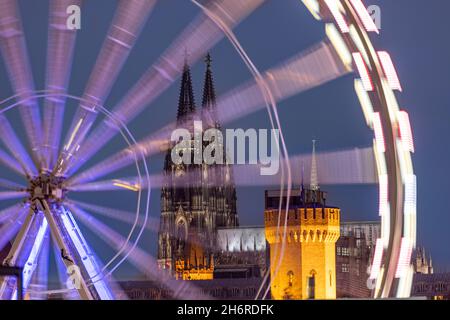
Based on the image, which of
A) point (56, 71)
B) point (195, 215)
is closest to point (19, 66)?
point (56, 71)

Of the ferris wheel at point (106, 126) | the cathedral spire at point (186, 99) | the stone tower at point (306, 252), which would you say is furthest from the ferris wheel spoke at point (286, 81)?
the cathedral spire at point (186, 99)

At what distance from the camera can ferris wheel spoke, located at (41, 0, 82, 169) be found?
16547 millimetres

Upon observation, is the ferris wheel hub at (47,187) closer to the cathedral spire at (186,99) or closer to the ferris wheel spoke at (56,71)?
the ferris wheel spoke at (56,71)

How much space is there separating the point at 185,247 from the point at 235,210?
3.30 metres

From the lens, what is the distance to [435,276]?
180ft

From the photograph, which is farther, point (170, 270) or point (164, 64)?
point (170, 270)

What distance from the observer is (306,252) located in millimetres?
40938

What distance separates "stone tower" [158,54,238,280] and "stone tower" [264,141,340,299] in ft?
43.0

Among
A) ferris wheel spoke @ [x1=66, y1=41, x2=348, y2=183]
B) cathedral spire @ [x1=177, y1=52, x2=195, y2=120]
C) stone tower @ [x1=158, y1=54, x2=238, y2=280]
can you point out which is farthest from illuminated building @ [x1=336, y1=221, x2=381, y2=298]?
ferris wheel spoke @ [x1=66, y1=41, x2=348, y2=183]

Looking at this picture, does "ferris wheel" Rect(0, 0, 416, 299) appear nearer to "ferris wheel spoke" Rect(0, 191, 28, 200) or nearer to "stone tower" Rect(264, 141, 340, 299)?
"ferris wheel spoke" Rect(0, 191, 28, 200)

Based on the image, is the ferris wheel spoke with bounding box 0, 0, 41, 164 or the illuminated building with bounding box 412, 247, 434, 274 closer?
the ferris wheel spoke with bounding box 0, 0, 41, 164
